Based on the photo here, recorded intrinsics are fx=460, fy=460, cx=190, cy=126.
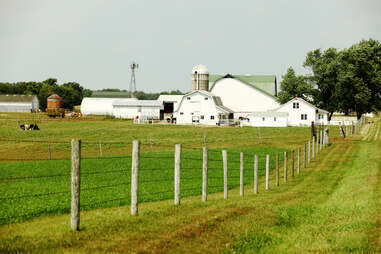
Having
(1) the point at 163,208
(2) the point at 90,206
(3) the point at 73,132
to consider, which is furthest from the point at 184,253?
(3) the point at 73,132

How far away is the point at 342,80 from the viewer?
3292 inches

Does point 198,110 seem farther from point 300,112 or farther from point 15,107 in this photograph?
point 15,107

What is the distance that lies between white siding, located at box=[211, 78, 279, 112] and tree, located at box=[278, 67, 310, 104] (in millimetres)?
5513

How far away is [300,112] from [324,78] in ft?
34.7

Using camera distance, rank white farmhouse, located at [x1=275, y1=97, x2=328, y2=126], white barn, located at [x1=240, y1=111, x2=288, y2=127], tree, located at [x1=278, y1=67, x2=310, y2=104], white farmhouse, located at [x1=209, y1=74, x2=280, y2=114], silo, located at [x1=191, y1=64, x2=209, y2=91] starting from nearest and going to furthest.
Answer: white barn, located at [x1=240, y1=111, x2=288, y2=127]
white farmhouse, located at [x1=275, y1=97, x2=328, y2=126]
tree, located at [x1=278, y1=67, x2=310, y2=104]
white farmhouse, located at [x1=209, y1=74, x2=280, y2=114]
silo, located at [x1=191, y1=64, x2=209, y2=91]

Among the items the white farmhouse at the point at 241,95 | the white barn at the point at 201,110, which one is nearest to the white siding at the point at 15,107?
the white farmhouse at the point at 241,95

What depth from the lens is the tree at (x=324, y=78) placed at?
290 ft

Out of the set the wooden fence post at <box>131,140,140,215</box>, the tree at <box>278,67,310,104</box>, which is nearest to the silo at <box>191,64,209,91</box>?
the tree at <box>278,67,310,104</box>

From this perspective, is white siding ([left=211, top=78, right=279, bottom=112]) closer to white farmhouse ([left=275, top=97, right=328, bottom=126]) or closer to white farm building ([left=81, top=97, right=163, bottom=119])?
Result: white farmhouse ([left=275, top=97, right=328, bottom=126])

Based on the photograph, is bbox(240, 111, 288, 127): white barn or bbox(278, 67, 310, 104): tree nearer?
bbox(240, 111, 288, 127): white barn

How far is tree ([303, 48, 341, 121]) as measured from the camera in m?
88.5

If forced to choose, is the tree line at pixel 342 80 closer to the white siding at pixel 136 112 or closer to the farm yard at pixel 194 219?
the white siding at pixel 136 112

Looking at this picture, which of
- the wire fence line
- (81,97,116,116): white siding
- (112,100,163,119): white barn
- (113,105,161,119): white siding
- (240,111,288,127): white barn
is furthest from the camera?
(81,97,116,116): white siding

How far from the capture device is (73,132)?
63.7 m
